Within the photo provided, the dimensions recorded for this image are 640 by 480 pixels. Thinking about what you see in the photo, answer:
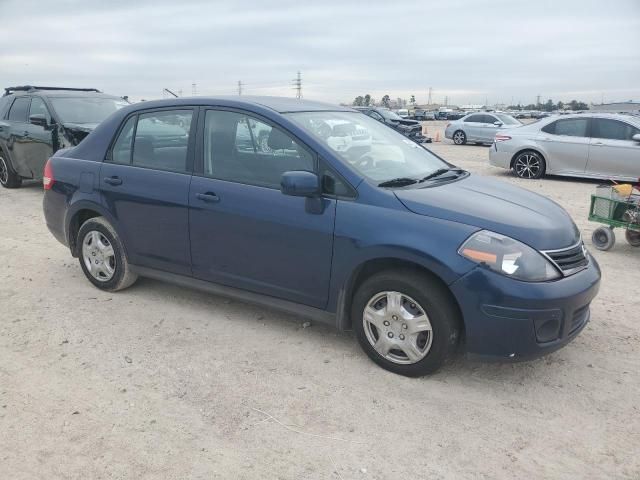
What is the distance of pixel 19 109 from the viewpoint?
10.1 metres

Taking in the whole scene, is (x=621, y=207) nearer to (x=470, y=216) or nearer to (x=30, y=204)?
(x=470, y=216)

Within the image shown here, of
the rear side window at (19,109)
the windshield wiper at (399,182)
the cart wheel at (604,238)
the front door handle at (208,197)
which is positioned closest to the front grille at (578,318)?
the windshield wiper at (399,182)

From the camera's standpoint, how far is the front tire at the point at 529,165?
39.4 feet

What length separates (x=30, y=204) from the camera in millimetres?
9031

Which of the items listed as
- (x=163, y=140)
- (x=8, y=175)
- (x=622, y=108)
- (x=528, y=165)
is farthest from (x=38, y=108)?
(x=622, y=108)

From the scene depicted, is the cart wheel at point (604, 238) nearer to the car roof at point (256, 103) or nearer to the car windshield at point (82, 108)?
the car roof at point (256, 103)

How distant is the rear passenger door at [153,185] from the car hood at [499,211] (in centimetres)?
174

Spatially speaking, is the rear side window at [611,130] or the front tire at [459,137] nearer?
the rear side window at [611,130]

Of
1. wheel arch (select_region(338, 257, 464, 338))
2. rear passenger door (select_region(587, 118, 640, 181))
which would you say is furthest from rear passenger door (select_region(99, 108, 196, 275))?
rear passenger door (select_region(587, 118, 640, 181))

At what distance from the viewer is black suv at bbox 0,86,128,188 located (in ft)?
29.9

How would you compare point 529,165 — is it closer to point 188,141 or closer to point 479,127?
point 188,141

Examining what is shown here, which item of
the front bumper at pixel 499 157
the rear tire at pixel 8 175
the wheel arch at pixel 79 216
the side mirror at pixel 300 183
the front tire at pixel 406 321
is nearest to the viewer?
the front tire at pixel 406 321

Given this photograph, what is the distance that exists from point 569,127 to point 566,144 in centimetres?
36

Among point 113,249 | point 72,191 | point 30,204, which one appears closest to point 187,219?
point 113,249
